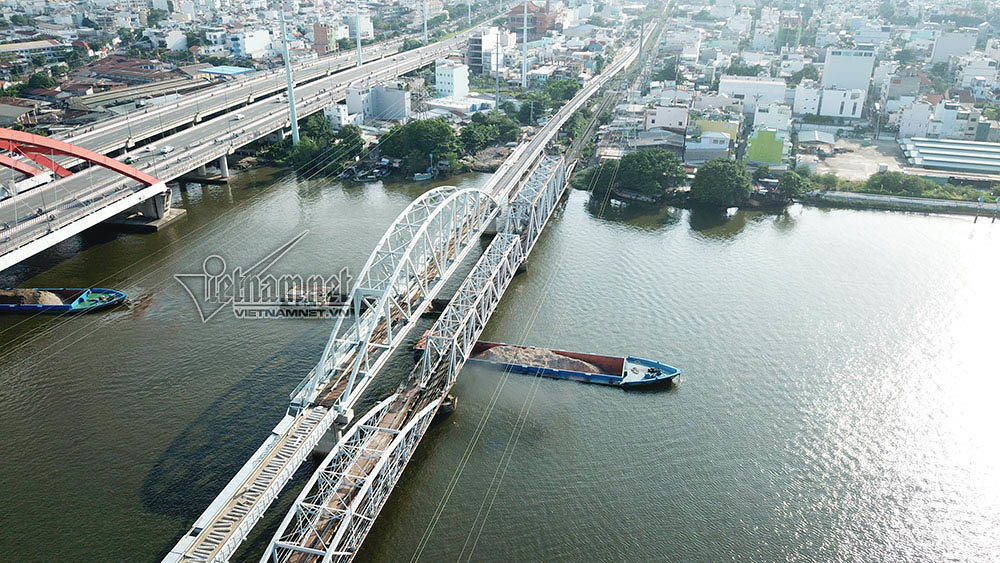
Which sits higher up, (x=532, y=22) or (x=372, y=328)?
(x=532, y=22)

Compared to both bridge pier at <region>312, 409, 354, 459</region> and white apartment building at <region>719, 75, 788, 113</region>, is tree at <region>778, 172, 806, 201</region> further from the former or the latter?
bridge pier at <region>312, 409, 354, 459</region>

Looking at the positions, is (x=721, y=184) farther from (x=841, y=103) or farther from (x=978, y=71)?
(x=978, y=71)

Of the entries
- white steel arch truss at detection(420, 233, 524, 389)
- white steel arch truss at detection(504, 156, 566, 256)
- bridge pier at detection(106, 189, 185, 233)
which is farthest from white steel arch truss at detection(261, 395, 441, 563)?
bridge pier at detection(106, 189, 185, 233)

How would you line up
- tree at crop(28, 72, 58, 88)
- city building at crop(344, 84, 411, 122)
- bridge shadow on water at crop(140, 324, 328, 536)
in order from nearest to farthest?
bridge shadow on water at crop(140, 324, 328, 536) → city building at crop(344, 84, 411, 122) → tree at crop(28, 72, 58, 88)

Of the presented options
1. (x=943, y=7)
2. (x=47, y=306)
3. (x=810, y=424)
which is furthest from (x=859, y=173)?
(x=943, y=7)

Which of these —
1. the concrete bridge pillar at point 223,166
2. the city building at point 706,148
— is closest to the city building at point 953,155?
the city building at point 706,148

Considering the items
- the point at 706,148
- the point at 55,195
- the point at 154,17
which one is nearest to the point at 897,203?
the point at 706,148
